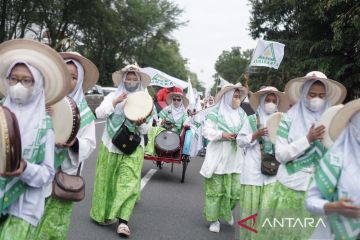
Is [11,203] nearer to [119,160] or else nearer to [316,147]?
[316,147]

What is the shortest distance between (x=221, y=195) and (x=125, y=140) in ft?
4.71

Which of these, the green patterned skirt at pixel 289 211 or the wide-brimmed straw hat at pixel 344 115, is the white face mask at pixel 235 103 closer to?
the green patterned skirt at pixel 289 211

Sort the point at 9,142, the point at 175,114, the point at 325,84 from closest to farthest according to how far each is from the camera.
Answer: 1. the point at 9,142
2. the point at 325,84
3. the point at 175,114

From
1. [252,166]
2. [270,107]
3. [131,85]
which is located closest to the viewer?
[252,166]

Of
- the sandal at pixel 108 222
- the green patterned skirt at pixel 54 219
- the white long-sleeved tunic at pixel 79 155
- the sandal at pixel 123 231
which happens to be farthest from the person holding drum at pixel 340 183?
the sandal at pixel 108 222

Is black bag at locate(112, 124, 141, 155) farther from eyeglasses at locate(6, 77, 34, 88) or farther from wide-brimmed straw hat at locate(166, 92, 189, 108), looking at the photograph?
wide-brimmed straw hat at locate(166, 92, 189, 108)

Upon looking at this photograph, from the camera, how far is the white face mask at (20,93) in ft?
10.4

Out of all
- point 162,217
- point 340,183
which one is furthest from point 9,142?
point 162,217

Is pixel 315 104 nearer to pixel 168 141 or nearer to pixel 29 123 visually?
pixel 29 123

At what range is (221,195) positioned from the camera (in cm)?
680

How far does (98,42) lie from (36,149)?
39758 millimetres

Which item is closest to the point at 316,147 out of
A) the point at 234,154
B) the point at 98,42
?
the point at 234,154

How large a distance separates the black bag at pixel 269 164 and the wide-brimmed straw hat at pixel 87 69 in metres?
1.85

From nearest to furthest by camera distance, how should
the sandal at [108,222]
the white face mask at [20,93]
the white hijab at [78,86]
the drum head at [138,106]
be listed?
1. the white face mask at [20,93]
2. the white hijab at [78,86]
3. the drum head at [138,106]
4. the sandal at [108,222]
